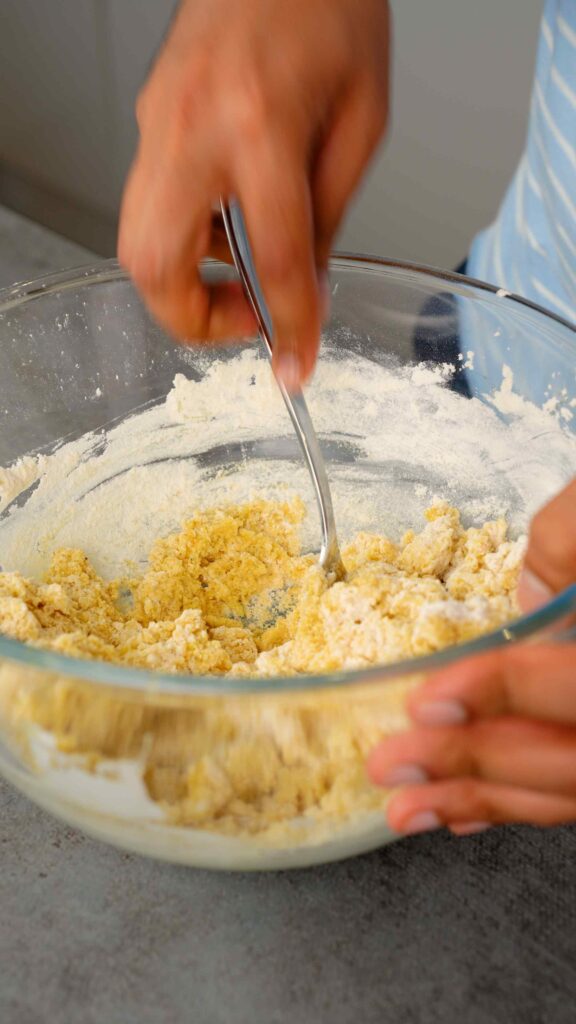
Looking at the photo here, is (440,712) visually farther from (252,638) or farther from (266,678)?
(252,638)

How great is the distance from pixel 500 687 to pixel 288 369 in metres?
0.32

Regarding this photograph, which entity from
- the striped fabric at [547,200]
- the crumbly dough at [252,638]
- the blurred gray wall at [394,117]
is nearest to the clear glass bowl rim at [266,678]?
the crumbly dough at [252,638]

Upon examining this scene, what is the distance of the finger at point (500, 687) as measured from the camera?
0.50 meters

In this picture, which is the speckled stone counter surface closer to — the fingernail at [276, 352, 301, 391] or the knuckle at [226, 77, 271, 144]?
the fingernail at [276, 352, 301, 391]

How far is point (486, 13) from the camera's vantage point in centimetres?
132

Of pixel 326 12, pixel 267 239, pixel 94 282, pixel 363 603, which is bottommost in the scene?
pixel 363 603

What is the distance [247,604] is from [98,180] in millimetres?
1436

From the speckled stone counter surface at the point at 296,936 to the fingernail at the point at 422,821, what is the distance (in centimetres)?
12

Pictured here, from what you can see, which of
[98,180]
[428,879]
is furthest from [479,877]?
[98,180]

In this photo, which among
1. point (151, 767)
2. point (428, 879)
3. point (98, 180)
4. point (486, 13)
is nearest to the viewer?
point (151, 767)

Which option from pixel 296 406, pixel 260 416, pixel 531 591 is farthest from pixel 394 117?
pixel 531 591

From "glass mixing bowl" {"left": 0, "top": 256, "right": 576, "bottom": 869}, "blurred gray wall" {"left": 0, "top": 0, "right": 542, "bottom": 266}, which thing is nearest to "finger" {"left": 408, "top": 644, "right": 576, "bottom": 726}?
"glass mixing bowl" {"left": 0, "top": 256, "right": 576, "bottom": 869}

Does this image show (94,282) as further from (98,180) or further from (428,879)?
(98,180)

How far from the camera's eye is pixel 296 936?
25.1 inches
